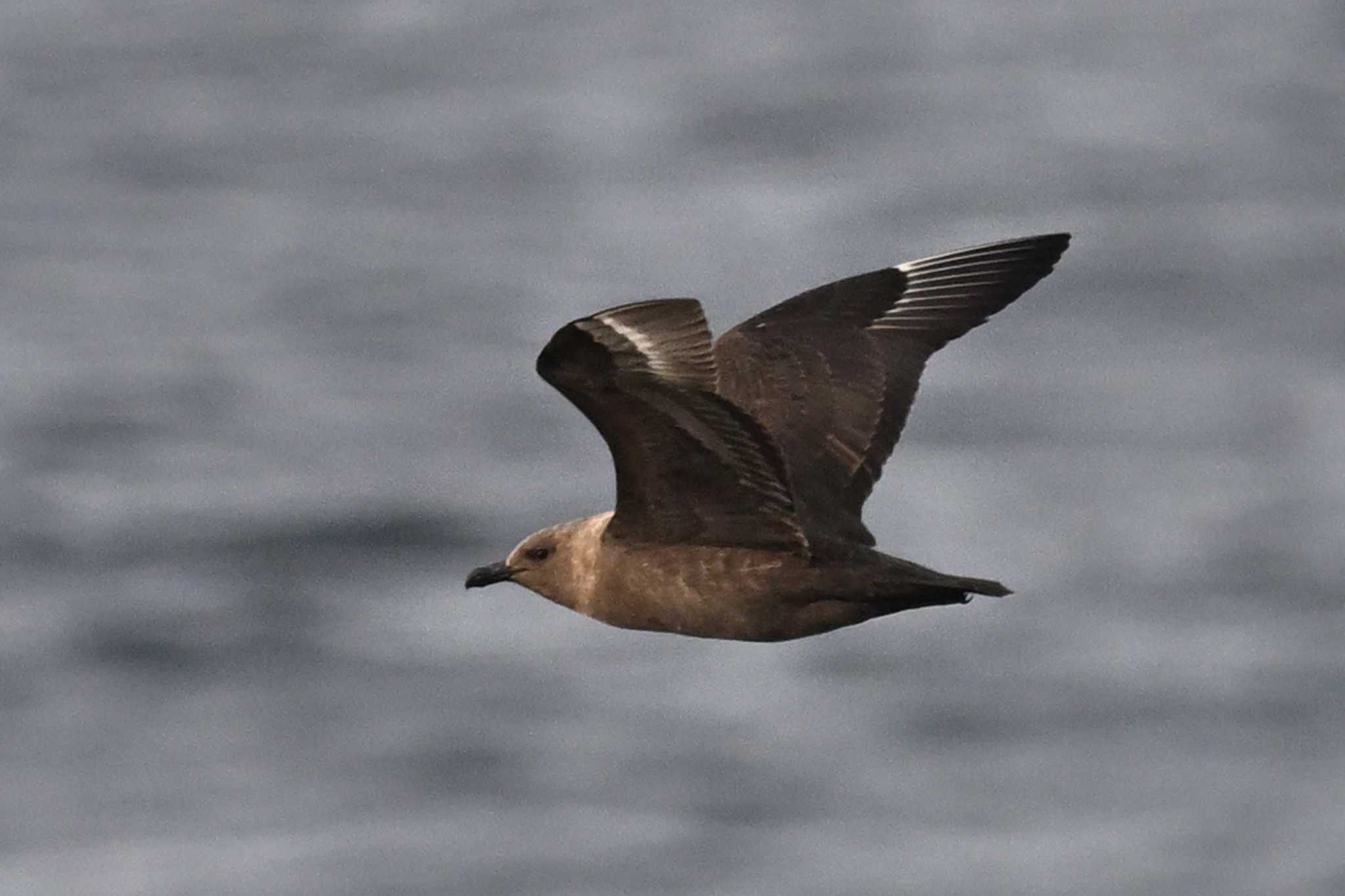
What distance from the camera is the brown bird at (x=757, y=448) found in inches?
351

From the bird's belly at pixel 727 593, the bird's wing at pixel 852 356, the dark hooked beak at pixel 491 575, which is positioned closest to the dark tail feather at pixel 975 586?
the bird's belly at pixel 727 593

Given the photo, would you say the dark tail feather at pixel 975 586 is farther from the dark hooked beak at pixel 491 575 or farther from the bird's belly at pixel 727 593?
the dark hooked beak at pixel 491 575

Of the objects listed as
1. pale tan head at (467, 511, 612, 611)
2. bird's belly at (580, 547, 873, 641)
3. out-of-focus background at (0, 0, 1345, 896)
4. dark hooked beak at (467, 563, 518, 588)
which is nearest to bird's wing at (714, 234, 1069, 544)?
bird's belly at (580, 547, 873, 641)

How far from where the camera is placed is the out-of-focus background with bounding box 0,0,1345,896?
20531mm

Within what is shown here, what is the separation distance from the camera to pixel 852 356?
35.7 ft

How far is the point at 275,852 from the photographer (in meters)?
20.3

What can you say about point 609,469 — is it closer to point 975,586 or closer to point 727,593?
point 727,593

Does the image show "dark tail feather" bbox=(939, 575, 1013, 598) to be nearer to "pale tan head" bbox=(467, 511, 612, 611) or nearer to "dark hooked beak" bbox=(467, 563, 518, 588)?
"pale tan head" bbox=(467, 511, 612, 611)

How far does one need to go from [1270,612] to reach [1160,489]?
1655mm

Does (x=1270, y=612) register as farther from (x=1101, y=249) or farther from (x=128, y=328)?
(x=128, y=328)

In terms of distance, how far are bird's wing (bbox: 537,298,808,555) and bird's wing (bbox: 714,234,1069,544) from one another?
1.08ft

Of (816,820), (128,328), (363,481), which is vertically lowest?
(816,820)

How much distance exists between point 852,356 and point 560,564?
1479 millimetres

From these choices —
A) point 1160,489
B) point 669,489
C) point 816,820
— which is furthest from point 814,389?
point 1160,489
